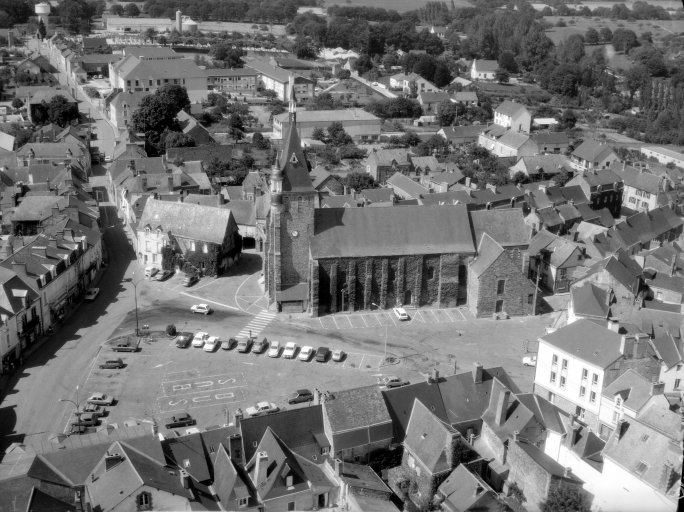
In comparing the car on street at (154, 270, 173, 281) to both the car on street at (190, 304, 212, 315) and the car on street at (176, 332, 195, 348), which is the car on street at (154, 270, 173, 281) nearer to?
the car on street at (190, 304, 212, 315)

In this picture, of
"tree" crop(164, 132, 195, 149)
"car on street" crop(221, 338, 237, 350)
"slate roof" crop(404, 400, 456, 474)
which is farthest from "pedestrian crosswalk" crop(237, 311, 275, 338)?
"tree" crop(164, 132, 195, 149)

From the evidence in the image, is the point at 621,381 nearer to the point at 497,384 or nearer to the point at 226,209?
the point at 497,384

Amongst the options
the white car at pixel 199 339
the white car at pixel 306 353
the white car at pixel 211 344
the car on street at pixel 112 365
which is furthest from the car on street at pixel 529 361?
the car on street at pixel 112 365

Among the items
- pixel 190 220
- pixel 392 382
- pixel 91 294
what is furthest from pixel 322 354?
pixel 91 294

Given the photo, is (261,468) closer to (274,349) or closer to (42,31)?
(274,349)

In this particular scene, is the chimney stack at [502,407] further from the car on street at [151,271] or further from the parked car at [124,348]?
the car on street at [151,271]

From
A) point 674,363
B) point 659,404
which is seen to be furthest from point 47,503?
point 674,363
